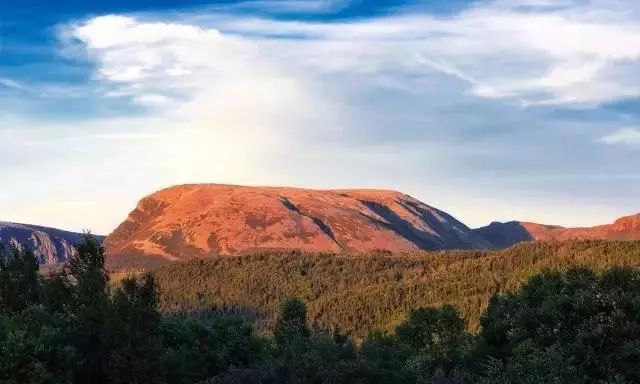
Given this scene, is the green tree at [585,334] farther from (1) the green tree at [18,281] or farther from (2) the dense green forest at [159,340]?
(1) the green tree at [18,281]

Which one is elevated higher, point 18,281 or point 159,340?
point 18,281

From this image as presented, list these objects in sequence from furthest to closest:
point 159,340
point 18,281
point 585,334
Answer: point 18,281 → point 159,340 → point 585,334

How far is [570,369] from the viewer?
28.7 meters

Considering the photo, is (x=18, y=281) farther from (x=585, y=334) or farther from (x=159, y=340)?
(x=585, y=334)

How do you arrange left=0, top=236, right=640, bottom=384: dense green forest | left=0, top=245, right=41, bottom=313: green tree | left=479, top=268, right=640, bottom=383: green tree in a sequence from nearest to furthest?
left=479, top=268, right=640, bottom=383: green tree, left=0, top=236, right=640, bottom=384: dense green forest, left=0, top=245, right=41, bottom=313: green tree

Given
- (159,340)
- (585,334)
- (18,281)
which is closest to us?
(585,334)

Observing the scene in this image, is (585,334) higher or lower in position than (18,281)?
lower

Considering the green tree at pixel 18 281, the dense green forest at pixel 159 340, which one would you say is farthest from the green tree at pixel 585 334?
the green tree at pixel 18 281

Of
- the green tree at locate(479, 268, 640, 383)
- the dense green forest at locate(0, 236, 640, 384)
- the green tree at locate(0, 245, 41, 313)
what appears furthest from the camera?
the green tree at locate(0, 245, 41, 313)

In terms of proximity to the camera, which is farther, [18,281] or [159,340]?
[18,281]

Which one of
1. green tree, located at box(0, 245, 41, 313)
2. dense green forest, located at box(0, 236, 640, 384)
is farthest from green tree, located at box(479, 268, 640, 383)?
green tree, located at box(0, 245, 41, 313)

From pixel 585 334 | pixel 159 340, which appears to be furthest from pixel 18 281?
pixel 585 334

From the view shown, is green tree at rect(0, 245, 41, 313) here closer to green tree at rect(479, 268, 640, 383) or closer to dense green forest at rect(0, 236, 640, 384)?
dense green forest at rect(0, 236, 640, 384)

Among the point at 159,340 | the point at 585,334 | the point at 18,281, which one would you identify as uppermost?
the point at 18,281
